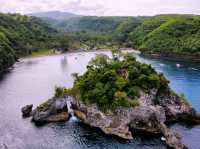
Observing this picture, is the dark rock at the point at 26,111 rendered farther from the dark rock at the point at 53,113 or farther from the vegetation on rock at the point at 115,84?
the vegetation on rock at the point at 115,84

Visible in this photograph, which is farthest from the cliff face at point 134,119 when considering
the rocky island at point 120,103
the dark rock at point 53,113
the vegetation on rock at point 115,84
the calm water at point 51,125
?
the dark rock at point 53,113

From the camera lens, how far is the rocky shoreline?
2968 inches

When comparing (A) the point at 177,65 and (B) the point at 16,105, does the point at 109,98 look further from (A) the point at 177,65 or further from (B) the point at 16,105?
(A) the point at 177,65

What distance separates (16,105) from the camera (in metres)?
98.5

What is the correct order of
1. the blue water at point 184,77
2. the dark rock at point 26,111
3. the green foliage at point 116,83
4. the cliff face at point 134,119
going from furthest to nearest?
the blue water at point 184,77 < the dark rock at point 26,111 < the green foliage at point 116,83 < the cliff face at point 134,119

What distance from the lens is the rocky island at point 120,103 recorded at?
3039 inches

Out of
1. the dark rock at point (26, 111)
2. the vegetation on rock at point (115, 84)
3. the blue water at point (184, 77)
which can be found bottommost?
the blue water at point (184, 77)

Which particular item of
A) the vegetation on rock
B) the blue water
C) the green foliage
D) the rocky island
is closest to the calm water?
the blue water

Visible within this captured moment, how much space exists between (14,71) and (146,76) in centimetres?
8402

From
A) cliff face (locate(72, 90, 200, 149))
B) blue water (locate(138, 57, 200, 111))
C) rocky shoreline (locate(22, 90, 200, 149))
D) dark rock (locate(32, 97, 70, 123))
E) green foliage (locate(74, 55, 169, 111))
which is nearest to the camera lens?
cliff face (locate(72, 90, 200, 149))

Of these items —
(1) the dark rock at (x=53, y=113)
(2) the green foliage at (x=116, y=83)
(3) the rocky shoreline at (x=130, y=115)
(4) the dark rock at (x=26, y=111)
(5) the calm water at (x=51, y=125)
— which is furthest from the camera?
(4) the dark rock at (x=26, y=111)

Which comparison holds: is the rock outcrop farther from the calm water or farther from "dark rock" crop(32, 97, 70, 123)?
the calm water

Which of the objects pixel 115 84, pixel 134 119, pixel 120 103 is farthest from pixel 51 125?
pixel 134 119

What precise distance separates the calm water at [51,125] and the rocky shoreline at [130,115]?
198cm
